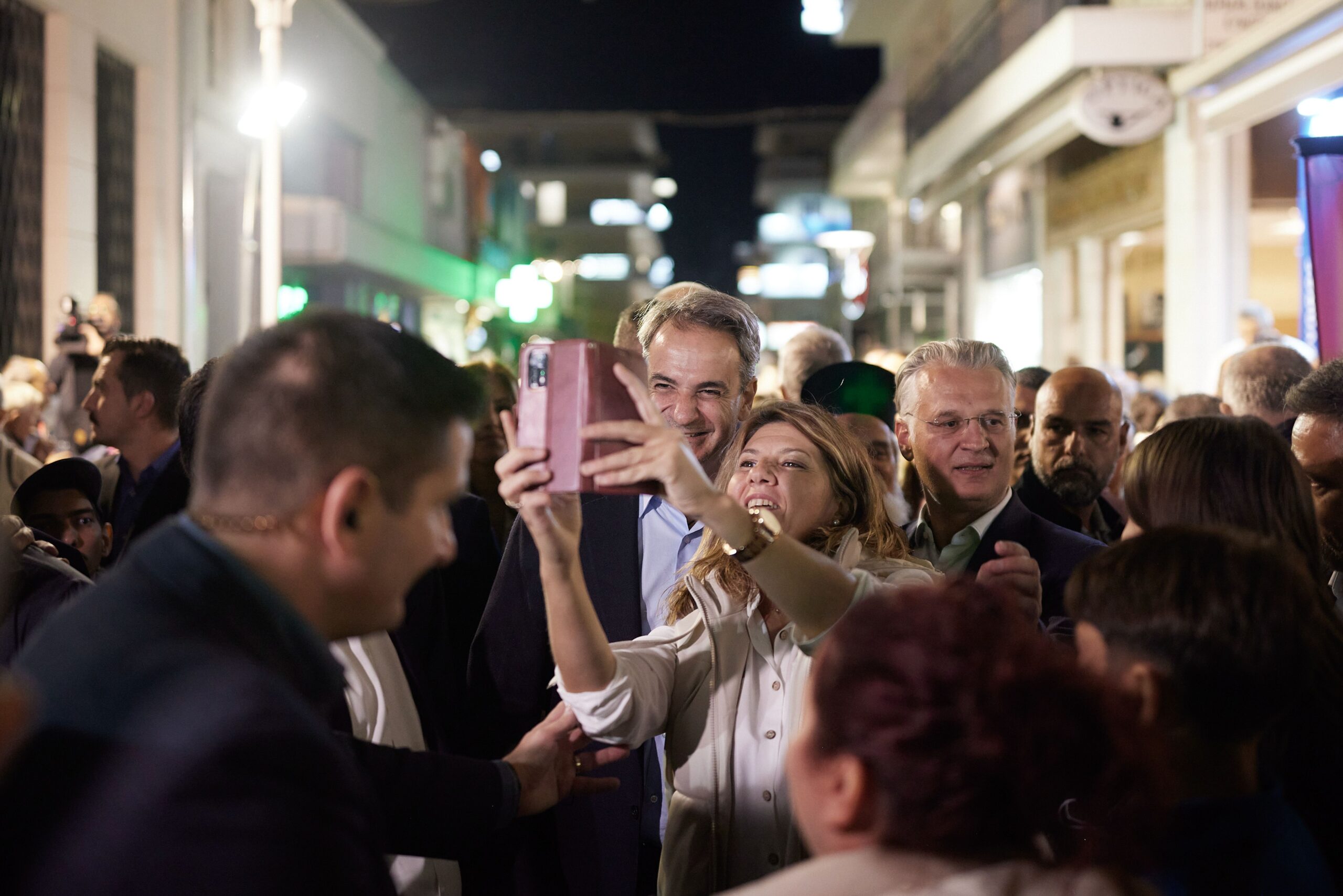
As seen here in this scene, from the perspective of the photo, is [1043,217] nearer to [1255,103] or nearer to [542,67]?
[1255,103]

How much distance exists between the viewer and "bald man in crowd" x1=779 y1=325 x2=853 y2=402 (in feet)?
23.2

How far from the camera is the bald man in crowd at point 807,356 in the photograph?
7082 mm

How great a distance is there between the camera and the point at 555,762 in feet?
8.99

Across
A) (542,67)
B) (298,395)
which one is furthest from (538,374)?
(542,67)

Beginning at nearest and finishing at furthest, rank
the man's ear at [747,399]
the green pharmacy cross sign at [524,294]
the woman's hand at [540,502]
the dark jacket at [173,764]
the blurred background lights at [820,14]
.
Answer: the dark jacket at [173,764], the woman's hand at [540,502], the man's ear at [747,399], the blurred background lights at [820,14], the green pharmacy cross sign at [524,294]

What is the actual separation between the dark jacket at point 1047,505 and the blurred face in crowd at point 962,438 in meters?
1.54

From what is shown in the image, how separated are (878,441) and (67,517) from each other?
342cm

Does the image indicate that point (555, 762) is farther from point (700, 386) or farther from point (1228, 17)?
point (1228, 17)

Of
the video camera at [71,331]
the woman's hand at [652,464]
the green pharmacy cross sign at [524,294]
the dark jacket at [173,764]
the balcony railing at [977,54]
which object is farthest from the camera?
the green pharmacy cross sign at [524,294]

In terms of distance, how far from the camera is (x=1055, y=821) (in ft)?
5.23

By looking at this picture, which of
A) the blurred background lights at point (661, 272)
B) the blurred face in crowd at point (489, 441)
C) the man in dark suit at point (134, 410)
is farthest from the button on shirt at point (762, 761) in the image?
the blurred background lights at point (661, 272)

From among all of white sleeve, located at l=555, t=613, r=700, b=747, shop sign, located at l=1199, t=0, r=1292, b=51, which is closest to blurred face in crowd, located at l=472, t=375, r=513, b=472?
white sleeve, located at l=555, t=613, r=700, b=747

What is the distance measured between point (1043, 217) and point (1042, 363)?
293 centimetres

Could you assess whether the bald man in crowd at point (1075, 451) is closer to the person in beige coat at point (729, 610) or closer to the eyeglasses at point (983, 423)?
the eyeglasses at point (983, 423)
